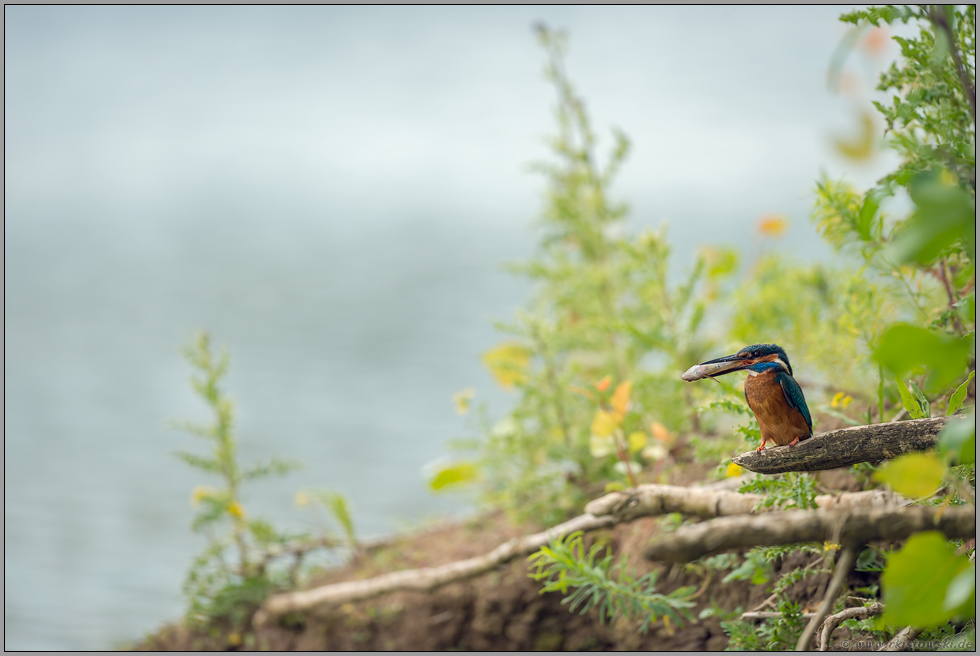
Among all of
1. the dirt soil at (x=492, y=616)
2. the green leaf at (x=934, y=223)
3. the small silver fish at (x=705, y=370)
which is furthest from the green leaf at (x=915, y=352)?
the dirt soil at (x=492, y=616)

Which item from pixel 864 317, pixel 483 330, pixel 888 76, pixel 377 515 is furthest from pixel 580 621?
pixel 483 330

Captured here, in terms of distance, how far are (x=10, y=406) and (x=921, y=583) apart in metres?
1.91

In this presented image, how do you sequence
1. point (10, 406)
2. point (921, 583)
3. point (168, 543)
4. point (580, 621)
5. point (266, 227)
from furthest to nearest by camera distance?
point (266, 227) < point (10, 406) < point (168, 543) < point (580, 621) < point (921, 583)

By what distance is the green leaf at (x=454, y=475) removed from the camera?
1.03 metres

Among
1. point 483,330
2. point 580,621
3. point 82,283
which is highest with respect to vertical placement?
point 82,283

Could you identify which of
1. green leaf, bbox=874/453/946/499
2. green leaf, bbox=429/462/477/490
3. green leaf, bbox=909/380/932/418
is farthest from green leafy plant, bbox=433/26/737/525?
green leaf, bbox=874/453/946/499

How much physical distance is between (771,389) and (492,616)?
468 millimetres

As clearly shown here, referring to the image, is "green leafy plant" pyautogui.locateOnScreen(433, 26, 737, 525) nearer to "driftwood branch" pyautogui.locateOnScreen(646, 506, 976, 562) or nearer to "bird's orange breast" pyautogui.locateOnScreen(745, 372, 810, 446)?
"bird's orange breast" pyautogui.locateOnScreen(745, 372, 810, 446)

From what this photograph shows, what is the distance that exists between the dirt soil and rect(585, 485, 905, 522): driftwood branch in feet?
0.32

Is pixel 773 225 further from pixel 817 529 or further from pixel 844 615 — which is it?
pixel 817 529

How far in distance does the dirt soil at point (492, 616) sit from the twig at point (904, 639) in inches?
4.1

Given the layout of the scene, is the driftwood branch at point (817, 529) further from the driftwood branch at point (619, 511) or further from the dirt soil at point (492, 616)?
the dirt soil at point (492, 616)

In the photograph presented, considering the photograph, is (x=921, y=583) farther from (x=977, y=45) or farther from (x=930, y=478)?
(x=977, y=45)

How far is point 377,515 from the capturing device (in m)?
1.41
